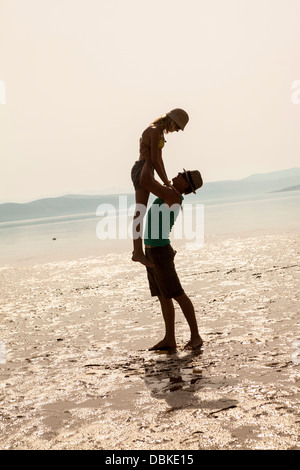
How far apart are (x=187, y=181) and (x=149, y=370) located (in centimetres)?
191

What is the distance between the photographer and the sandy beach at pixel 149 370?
3414 mm

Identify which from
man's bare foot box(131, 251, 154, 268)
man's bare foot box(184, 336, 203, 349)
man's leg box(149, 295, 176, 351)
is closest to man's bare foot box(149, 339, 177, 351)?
man's leg box(149, 295, 176, 351)

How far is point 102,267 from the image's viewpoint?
1358 cm

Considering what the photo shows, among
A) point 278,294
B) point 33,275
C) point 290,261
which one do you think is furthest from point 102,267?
point 278,294

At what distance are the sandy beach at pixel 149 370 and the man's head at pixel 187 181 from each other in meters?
1.64

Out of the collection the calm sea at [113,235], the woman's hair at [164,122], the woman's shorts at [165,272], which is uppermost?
the woman's hair at [164,122]

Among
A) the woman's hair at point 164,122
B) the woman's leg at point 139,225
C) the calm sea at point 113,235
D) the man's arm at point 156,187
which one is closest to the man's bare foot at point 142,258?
the woman's leg at point 139,225

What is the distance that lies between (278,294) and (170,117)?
3.48 metres

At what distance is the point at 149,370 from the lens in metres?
4.86

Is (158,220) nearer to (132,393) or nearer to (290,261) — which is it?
(132,393)

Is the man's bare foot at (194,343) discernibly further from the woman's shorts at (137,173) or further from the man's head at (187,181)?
the woman's shorts at (137,173)

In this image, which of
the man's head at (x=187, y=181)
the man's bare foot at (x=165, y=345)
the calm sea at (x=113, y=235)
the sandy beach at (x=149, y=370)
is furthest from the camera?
the calm sea at (x=113, y=235)

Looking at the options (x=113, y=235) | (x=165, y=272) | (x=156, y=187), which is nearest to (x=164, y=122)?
(x=156, y=187)
